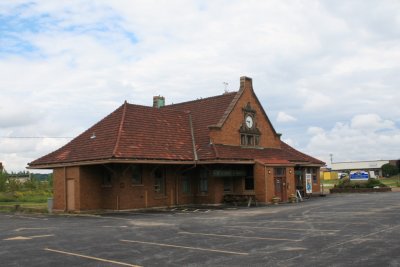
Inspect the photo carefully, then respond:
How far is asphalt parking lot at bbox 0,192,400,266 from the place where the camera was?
11.5 m

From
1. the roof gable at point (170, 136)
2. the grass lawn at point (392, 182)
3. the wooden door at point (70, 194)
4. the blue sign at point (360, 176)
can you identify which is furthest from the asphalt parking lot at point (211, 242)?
the grass lawn at point (392, 182)

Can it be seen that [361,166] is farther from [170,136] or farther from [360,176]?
[170,136]

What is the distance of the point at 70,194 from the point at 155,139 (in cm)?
628

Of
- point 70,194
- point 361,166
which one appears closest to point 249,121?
point 70,194

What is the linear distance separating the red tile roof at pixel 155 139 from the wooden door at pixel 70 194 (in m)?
1.32

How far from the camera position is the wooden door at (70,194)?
29250 mm

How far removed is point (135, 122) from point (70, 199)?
632cm

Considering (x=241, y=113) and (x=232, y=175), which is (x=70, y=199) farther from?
(x=241, y=113)

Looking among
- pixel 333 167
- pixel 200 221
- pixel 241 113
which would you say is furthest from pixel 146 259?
pixel 333 167

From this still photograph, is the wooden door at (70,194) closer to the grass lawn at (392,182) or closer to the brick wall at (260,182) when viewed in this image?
the brick wall at (260,182)

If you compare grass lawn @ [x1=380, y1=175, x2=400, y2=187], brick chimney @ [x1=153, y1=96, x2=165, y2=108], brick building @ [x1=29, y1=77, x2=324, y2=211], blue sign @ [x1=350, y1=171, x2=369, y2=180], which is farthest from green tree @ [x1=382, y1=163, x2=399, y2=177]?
brick chimney @ [x1=153, y1=96, x2=165, y2=108]

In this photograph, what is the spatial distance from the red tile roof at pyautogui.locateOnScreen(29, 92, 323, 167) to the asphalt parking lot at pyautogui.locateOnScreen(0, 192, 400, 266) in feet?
24.5

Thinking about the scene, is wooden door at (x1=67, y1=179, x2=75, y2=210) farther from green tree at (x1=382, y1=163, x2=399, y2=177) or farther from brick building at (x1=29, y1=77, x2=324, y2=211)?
green tree at (x1=382, y1=163, x2=399, y2=177)

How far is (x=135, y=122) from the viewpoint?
3117 cm
